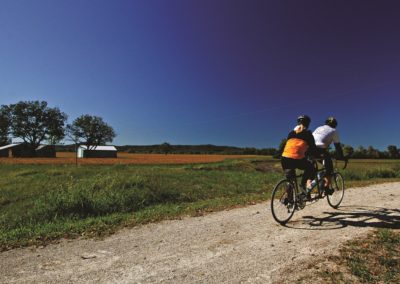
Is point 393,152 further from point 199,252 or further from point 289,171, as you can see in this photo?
point 199,252

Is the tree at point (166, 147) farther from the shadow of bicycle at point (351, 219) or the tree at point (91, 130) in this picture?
the shadow of bicycle at point (351, 219)

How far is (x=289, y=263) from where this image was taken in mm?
4363

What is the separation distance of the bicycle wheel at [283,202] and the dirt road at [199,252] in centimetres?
23

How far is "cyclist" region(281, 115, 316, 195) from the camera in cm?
665

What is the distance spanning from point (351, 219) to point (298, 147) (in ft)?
7.76

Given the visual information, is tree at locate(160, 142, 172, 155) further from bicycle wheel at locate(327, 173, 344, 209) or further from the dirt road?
the dirt road

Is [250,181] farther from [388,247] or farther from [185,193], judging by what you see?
[388,247]

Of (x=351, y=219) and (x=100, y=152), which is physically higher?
(x=100, y=152)

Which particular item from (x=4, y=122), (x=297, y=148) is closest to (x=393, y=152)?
(x=297, y=148)

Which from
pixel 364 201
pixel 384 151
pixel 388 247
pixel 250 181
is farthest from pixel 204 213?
pixel 384 151

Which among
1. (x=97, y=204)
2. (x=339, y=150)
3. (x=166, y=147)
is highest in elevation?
(x=166, y=147)

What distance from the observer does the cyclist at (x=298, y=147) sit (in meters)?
6.65

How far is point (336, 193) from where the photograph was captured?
8625 mm

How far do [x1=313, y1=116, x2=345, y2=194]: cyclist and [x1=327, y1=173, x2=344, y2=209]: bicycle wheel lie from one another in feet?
1.71
